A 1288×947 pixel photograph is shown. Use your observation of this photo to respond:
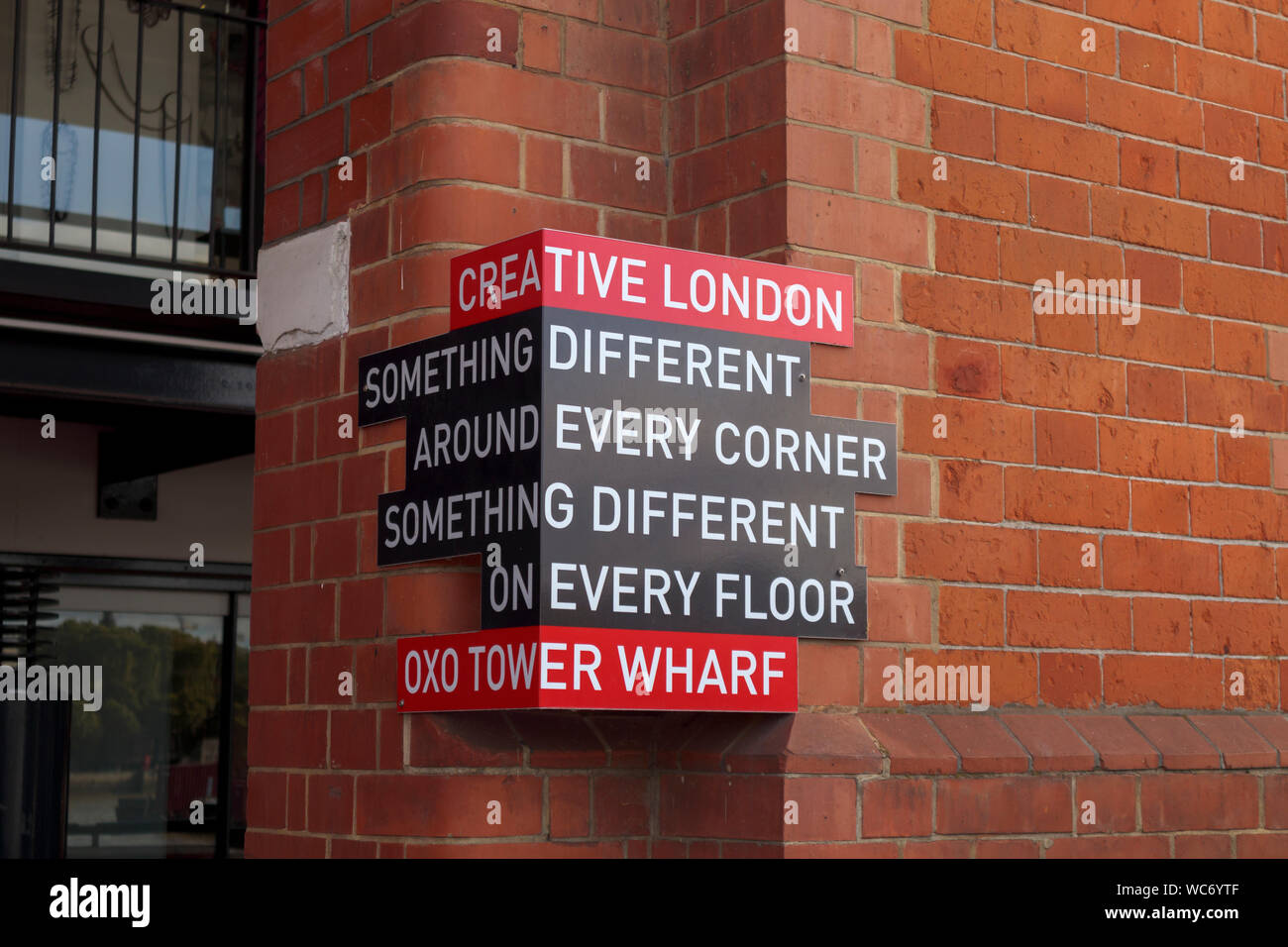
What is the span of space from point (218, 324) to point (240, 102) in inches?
65.4

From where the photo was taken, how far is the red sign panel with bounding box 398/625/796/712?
2424mm

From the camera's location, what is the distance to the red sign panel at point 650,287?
8.27 ft

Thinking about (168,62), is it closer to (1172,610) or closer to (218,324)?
(218,324)

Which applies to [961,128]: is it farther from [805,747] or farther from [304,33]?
[304,33]

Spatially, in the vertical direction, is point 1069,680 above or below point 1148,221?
below

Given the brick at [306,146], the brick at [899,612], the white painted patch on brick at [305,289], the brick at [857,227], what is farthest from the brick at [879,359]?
the brick at [306,146]

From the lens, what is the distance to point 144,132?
7660 millimetres

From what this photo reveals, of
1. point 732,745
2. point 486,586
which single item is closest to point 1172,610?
point 732,745

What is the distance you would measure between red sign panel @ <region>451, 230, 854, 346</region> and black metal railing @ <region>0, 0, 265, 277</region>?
4689mm

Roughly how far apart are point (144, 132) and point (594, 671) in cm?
607

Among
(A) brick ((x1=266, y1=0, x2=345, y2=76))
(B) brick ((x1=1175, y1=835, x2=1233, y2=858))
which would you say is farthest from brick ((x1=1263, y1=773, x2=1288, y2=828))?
(A) brick ((x1=266, y1=0, x2=345, y2=76))

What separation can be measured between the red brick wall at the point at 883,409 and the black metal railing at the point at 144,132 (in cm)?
431

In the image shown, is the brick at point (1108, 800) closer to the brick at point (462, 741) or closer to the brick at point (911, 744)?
the brick at point (911, 744)

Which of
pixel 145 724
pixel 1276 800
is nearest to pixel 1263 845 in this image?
pixel 1276 800
